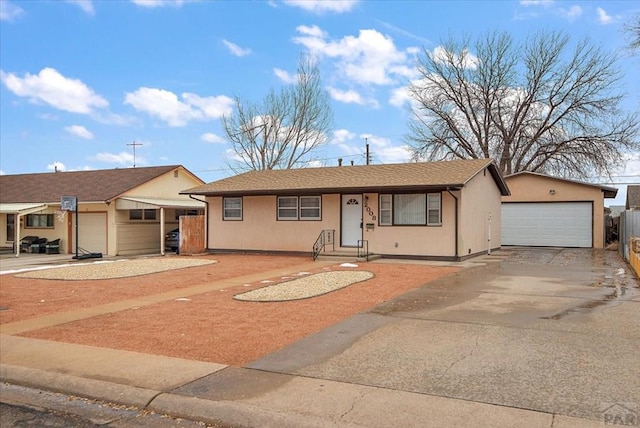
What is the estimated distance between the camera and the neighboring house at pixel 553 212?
25109 millimetres

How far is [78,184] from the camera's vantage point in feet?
93.7

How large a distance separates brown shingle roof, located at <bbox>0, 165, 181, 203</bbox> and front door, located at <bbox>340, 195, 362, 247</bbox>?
11.4 meters

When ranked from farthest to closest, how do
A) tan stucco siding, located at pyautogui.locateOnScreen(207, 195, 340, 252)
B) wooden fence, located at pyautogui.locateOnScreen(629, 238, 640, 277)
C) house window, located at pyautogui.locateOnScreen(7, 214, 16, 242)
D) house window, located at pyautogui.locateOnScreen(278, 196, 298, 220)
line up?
house window, located at pyautogui.locateOnScreen(7, 214, 16, 242), house window, located at pyautogui.locateOnScreen(278, 196, 298, 220), tan stucco siding, located at pyautogui.locateOnScreen(207, 195, 340, 252), wooden fence, located at pyautogui.locateOnScreen(629, 238, 640, 277)

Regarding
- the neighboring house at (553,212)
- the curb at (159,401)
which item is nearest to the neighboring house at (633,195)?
the neighboring house at (553,212)

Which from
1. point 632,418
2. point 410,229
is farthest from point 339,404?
point 410,229

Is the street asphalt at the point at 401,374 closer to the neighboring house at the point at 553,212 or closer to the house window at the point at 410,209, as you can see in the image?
the house window at the point at 410,209

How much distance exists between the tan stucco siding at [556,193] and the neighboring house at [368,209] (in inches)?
82.4

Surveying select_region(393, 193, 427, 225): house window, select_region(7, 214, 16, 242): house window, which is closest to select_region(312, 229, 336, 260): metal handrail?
select_region(393, 193, 427, 225): house window

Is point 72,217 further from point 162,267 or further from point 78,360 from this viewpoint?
point 78,360

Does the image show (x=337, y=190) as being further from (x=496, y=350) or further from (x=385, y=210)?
(x=496, y=350)

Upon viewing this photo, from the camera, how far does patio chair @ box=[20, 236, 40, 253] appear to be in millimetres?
26438

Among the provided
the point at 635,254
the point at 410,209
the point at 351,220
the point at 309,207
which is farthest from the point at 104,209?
the point at 635,254

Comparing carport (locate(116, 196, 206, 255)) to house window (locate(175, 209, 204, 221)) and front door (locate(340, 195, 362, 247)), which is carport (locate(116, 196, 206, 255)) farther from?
front door (locate(340, 195, 362, 247))

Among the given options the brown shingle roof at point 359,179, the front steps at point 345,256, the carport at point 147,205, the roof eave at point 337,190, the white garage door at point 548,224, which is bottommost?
the front steps at point 345,256
